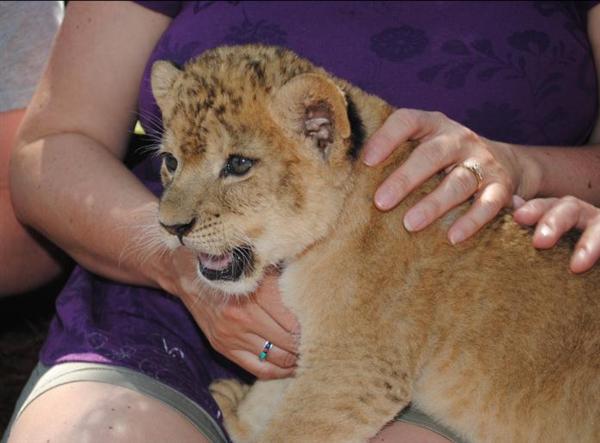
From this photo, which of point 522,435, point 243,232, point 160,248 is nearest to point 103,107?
point 160,248

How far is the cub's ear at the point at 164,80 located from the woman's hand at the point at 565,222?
124 cm

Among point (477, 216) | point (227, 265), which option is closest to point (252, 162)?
point (227, 265)

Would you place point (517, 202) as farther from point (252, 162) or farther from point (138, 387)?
point (138, 387)

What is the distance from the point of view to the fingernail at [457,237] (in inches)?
111

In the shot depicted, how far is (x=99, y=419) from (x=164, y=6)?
1.81 meters

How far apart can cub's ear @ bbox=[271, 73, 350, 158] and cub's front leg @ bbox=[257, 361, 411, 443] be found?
0.71 m

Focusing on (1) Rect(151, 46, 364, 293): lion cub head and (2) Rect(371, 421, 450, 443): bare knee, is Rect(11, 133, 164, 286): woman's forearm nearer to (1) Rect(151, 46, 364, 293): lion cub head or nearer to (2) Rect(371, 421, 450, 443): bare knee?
(1) Rect(151, 46, 364, 293): lion cub head

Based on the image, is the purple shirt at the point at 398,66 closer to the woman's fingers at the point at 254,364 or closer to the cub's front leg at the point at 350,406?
the woman's fingers at the point at 254,364

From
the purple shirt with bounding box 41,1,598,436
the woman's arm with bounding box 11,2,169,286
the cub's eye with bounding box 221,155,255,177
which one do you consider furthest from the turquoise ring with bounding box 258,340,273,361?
the cub's eye with bounding box 221,155,255,177

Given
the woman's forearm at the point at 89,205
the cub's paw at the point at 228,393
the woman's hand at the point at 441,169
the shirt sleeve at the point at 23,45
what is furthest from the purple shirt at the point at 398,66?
the shirt sleeve at the point at 23,45

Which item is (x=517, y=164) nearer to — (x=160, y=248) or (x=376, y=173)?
(x=376, y=173)

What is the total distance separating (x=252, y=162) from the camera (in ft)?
9.20

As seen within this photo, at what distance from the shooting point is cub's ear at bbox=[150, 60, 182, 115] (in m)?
3.04

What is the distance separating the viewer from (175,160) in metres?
2.98
